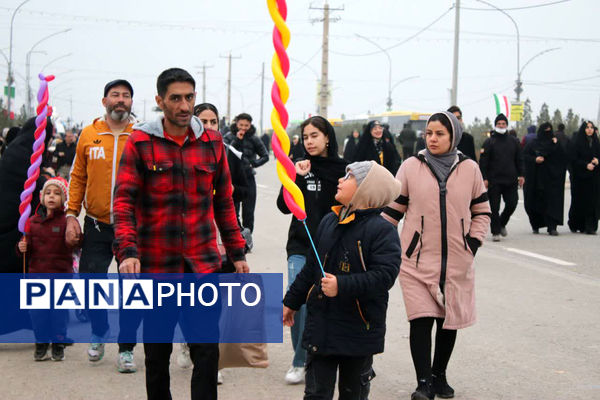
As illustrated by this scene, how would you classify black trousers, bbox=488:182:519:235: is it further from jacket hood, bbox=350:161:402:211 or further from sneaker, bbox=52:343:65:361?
jacket hood, bbox=350:161:402:211

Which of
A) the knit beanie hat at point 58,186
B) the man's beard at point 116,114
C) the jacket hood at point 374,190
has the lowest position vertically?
the knit beanie hat at point 58,186

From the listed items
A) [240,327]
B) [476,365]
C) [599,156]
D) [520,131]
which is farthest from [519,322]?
[520,131]

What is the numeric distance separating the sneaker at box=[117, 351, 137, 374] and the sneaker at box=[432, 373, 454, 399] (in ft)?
6.94

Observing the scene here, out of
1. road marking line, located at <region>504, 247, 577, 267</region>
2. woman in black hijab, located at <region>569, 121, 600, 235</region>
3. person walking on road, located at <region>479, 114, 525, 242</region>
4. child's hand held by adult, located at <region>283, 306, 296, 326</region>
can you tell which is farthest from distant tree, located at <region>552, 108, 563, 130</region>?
child's hand held by adult, located at <region>283, 306, 296, 326</region>

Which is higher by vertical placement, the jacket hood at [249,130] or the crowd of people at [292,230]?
the jacket hood at [249,130]

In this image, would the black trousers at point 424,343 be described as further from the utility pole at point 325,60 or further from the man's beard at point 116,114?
the utility pole at point 325,60

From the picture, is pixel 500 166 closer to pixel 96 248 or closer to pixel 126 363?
pixel 96 248

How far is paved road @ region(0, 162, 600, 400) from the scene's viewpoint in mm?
5426

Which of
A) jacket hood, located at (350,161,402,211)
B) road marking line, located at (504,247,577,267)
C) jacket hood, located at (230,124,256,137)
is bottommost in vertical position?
road marking line, located at (504,247,577,267)

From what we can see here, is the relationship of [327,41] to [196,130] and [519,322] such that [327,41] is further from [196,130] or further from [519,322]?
[196,130]

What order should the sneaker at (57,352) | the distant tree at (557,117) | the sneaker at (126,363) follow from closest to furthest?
the sneaker at (126,363), the sneaker at (57,352), the distant tree at (557,117)

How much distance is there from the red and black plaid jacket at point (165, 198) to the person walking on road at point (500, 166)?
980cm

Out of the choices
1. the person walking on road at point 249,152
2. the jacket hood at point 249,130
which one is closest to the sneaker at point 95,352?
the person walking on road at point 249,152

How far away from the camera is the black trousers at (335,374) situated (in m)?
4.08
